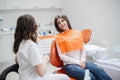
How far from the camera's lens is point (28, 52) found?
154cm

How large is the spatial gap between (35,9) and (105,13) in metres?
2.15

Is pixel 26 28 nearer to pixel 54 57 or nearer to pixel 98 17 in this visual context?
pixel 54 57

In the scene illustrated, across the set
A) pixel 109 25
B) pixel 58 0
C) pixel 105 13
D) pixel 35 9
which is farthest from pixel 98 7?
pixel 35 9

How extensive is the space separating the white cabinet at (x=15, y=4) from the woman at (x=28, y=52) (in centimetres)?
288

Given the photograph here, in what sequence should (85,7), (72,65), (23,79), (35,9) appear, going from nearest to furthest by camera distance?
(23,79) → (72,65) → (85,7) → (35,9)

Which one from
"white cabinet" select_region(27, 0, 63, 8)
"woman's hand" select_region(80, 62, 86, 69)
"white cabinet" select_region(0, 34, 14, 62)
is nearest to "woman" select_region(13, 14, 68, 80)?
"woman's hand" select_region(80, 62, 86, 69)

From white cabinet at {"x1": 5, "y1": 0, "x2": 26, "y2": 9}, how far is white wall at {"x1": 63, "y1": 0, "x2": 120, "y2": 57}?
1255 mm

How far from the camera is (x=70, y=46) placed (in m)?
2.10

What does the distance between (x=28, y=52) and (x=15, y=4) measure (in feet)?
10.3

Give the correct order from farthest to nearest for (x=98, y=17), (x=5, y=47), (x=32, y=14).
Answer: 1. (x=32, y=14)
2. (x=5, y=47)
3. (x=98, y=17)

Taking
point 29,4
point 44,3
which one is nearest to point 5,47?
point 29,4

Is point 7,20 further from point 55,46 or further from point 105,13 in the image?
point 55,46

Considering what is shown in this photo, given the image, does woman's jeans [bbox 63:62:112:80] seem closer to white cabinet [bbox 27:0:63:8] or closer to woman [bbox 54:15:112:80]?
woman [bbox 54:15:112:80]

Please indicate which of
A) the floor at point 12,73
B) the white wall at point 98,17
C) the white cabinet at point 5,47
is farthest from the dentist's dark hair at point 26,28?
the white cabinet at point 5,47
